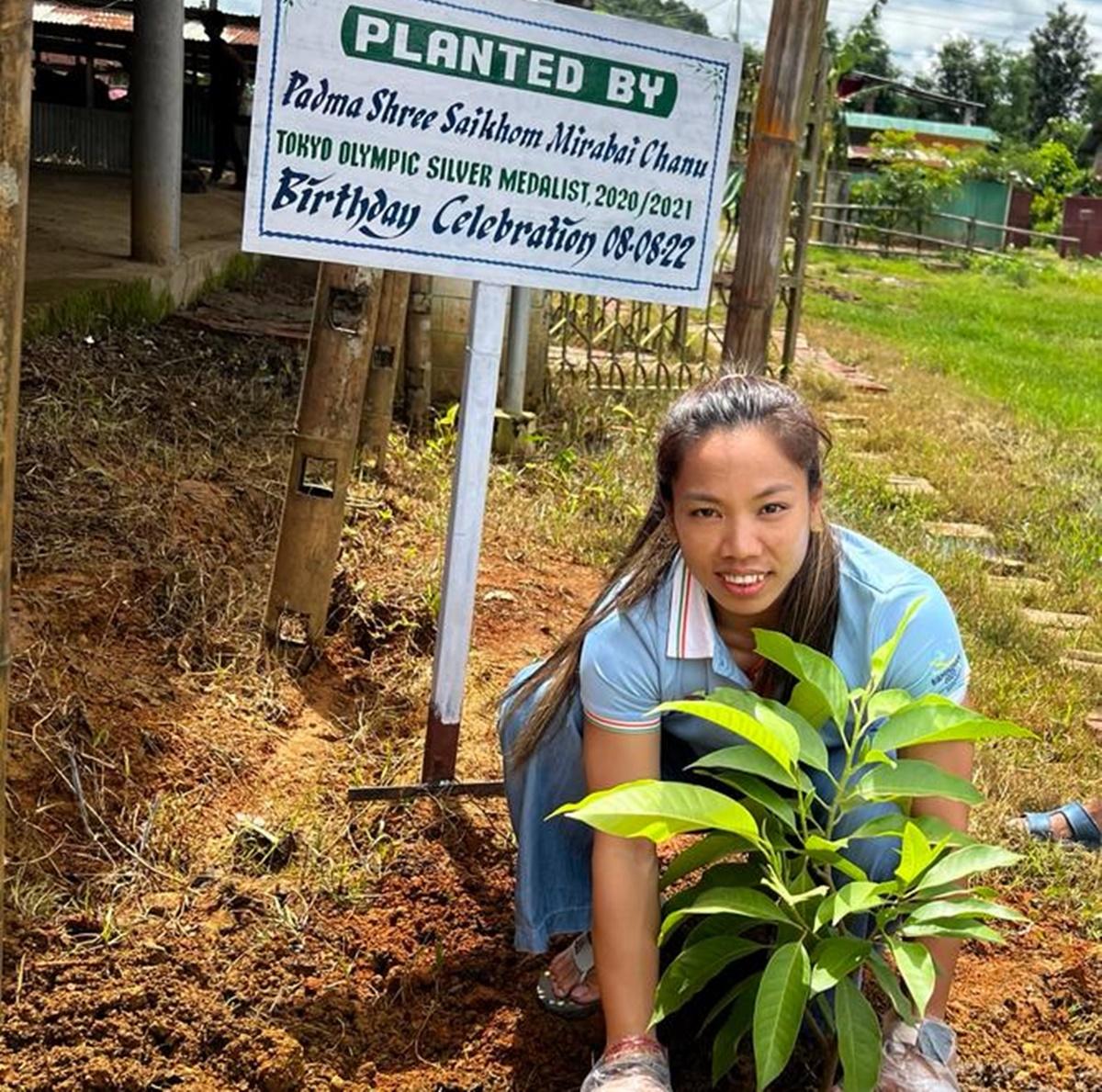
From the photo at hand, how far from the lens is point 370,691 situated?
3074 mm

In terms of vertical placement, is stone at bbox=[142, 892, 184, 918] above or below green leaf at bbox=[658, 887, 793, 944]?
below

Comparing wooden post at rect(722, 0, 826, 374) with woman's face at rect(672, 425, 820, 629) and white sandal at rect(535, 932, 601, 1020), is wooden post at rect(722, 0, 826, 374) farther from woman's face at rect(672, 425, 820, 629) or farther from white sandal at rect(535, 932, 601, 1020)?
white sandal at rect(535, 932, 601, 1020)

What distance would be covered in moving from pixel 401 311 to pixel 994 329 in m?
10.8

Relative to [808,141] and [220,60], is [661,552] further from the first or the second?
[220,60]

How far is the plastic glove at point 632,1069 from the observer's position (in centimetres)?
178


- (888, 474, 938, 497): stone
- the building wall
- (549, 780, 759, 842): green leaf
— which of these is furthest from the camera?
the building wall

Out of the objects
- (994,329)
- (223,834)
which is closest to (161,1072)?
(223,834)

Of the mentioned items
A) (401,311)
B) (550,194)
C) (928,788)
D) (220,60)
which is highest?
(220,60)

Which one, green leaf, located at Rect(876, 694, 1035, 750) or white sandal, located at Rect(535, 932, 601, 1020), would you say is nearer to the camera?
green leaf, located at Rect(876, 694, 1035, 750)

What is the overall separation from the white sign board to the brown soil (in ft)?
3.41

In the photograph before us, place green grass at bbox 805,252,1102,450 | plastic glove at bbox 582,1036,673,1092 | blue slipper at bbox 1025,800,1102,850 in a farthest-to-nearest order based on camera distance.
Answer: green grass at bbox 805,252,1102,450, blue slipper at bbox 1025,800,1102,850, plastic glove at bbox 582,1036,673,1092

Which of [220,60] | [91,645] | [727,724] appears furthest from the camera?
[220,60]

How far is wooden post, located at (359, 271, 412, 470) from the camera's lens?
3799 millimetres

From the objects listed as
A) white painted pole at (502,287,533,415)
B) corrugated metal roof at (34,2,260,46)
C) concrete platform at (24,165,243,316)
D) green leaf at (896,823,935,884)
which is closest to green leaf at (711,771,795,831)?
green leaf at (896,823,935,884)
